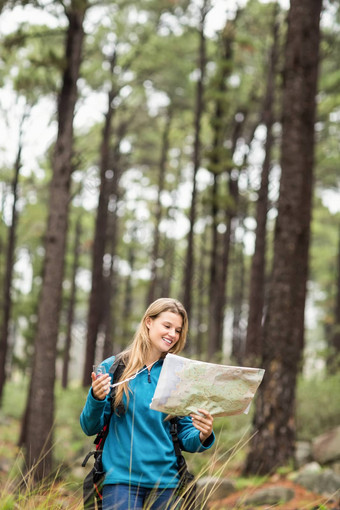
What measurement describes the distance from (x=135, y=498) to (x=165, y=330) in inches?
33.2

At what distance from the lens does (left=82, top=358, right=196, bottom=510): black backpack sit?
298 cm

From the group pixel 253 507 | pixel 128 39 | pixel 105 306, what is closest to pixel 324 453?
pixel 253 507

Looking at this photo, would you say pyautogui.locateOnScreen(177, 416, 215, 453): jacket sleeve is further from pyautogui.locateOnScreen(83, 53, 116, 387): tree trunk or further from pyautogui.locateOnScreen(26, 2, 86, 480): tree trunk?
pyautogui.locateOnScreen(83, 53, 116, 387): tree trunk

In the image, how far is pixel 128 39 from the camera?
1711 centimetres

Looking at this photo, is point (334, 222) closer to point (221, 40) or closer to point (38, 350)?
point (221, 40)

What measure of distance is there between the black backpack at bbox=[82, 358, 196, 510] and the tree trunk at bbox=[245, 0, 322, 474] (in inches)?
182

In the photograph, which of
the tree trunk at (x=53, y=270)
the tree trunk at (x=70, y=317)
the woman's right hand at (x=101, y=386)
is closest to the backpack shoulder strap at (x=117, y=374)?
the woman's right hand at (x=101, y=386)

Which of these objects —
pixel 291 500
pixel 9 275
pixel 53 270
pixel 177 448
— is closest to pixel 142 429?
pixel 177 448

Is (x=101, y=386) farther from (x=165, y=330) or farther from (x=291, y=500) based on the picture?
(x=291, y=500)

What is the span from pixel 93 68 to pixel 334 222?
13.7 meters

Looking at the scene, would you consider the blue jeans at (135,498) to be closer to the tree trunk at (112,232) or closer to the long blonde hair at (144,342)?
the long blonde hair at (144,342)

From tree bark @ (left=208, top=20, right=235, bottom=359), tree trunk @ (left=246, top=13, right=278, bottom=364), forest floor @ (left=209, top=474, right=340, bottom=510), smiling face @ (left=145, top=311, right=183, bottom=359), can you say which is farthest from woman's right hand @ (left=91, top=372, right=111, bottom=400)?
tree trunk @ (left=246, top=13, right=278, bottom=364)

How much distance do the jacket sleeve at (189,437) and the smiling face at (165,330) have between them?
1.29ft

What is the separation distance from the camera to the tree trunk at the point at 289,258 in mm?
7574
